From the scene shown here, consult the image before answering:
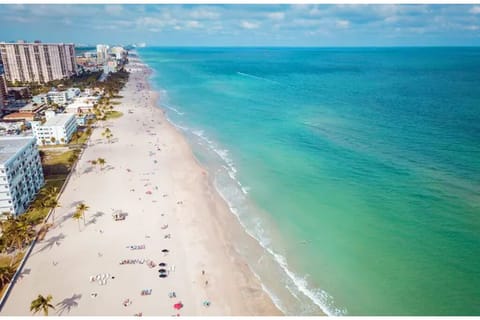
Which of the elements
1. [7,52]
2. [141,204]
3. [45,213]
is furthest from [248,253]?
[7,52]

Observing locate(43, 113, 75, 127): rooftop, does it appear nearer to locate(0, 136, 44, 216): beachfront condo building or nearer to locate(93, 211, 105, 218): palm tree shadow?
locate(0, 136, 44, 216): beachfront condo building

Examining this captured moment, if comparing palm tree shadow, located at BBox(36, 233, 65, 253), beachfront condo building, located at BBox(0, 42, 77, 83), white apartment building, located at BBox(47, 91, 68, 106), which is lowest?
Result: palm tree shadow, located at BBox(36, 233, 65, 253)

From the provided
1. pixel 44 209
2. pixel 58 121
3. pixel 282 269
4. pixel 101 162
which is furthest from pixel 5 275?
pixel 58 121

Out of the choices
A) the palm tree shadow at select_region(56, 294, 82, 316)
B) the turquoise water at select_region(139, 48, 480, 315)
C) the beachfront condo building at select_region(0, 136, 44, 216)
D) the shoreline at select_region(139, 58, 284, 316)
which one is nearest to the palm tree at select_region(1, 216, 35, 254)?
the beachfront condo building at select_region(0, 136, 44, 216)

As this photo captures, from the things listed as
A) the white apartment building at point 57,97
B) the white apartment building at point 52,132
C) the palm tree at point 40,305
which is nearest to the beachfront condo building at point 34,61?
the white apartment building at point 57,97

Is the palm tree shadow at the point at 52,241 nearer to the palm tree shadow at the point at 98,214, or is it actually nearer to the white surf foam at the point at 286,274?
the palm tree shadow at the point at 98,214
